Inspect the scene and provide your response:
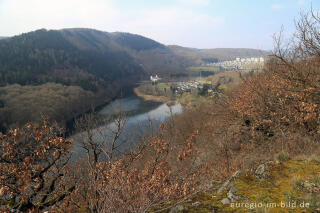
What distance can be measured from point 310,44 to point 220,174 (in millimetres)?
7329

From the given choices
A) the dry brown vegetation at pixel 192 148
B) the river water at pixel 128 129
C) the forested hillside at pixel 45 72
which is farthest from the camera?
the forested hillside at pixel 45 72

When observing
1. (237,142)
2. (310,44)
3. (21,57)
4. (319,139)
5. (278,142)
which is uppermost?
(21,57)

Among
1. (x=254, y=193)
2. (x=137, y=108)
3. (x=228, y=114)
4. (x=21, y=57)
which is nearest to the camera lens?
(x=254, y=193)

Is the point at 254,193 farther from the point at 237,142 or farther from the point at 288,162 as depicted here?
the point at 237,142

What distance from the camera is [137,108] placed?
241ft

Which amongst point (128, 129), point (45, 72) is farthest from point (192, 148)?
point (45, 72)

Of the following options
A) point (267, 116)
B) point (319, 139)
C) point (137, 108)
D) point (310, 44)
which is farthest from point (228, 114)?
point (137, 108)

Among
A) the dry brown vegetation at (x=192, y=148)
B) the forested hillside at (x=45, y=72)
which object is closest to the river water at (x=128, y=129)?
the dry brown vegetation at (x=192, y=148)

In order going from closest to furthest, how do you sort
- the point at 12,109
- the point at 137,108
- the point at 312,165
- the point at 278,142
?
the point at 312,165 → the point at 278,142 → the point at 12,109 → the point at 137,108

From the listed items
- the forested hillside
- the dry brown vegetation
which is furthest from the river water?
the forested hillside

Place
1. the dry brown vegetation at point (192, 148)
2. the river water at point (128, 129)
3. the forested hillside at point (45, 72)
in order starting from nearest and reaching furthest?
the dry brown vegetation at point (192, 148), the river water at point (128, 129), the forested hillside at point (45, 72)

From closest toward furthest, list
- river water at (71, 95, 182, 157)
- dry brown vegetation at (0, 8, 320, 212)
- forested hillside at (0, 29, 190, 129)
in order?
dry brown vegetation at (0, 8, 320, 212), river water at (71, 95, 182, 157), forested hillside at (0, 29, 190, 129)

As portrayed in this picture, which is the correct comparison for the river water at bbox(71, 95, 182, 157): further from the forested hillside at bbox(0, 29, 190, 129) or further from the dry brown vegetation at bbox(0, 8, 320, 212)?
the forested hillside at bbox(0, 29, 190, 129)

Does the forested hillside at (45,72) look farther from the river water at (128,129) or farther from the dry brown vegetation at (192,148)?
the dry brown vegetation at (192,148)
